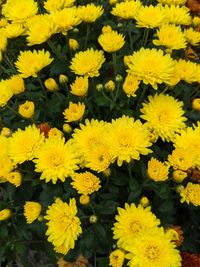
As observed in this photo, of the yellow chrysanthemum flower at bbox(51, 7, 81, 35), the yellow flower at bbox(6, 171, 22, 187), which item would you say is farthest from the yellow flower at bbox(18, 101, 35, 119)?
the yellow chrysanthemum flower at bbox(51, 7, 81, 35)

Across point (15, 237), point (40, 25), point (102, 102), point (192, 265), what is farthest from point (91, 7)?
point (192, 265)

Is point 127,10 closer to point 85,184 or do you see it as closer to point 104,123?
point 104,123

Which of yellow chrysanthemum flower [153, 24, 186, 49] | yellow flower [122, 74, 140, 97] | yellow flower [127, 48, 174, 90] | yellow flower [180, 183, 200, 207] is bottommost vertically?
yellow flower [180, 183, 200, 207]

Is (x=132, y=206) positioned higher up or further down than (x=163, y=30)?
further down

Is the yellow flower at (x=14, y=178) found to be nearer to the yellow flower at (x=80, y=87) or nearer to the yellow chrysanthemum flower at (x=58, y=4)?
the yellow flower at (x=80, y=87)

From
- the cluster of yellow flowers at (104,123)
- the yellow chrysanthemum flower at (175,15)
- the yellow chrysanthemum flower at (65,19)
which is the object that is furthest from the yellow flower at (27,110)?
the yellow chrysanthemum flower at (175,15)

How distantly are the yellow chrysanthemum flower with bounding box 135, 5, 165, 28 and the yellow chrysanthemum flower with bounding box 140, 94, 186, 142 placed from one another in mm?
433

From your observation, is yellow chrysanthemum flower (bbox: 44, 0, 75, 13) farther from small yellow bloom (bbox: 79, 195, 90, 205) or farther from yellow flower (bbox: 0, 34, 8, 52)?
small yellow bloom (bbox: 79, 195, 90, 205)

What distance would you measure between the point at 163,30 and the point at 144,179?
0.77 meters

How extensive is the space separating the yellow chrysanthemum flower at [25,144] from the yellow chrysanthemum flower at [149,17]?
790 millimetres

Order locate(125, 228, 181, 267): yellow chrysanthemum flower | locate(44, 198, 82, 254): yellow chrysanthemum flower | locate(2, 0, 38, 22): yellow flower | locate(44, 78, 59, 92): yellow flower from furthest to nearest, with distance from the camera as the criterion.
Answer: locate(2, 0, 38, 22): yellow flower
locate(44, 78, 59, 92): yellow flower
locate(44, 198, 82, 254): yellow chrysanthemum flower
locate(125, 228, 181, 267): yellow chrysanthemum flower

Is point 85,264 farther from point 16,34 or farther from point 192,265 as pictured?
point 16,34

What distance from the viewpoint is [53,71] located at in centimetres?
198

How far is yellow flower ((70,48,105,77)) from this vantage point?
182 cm
